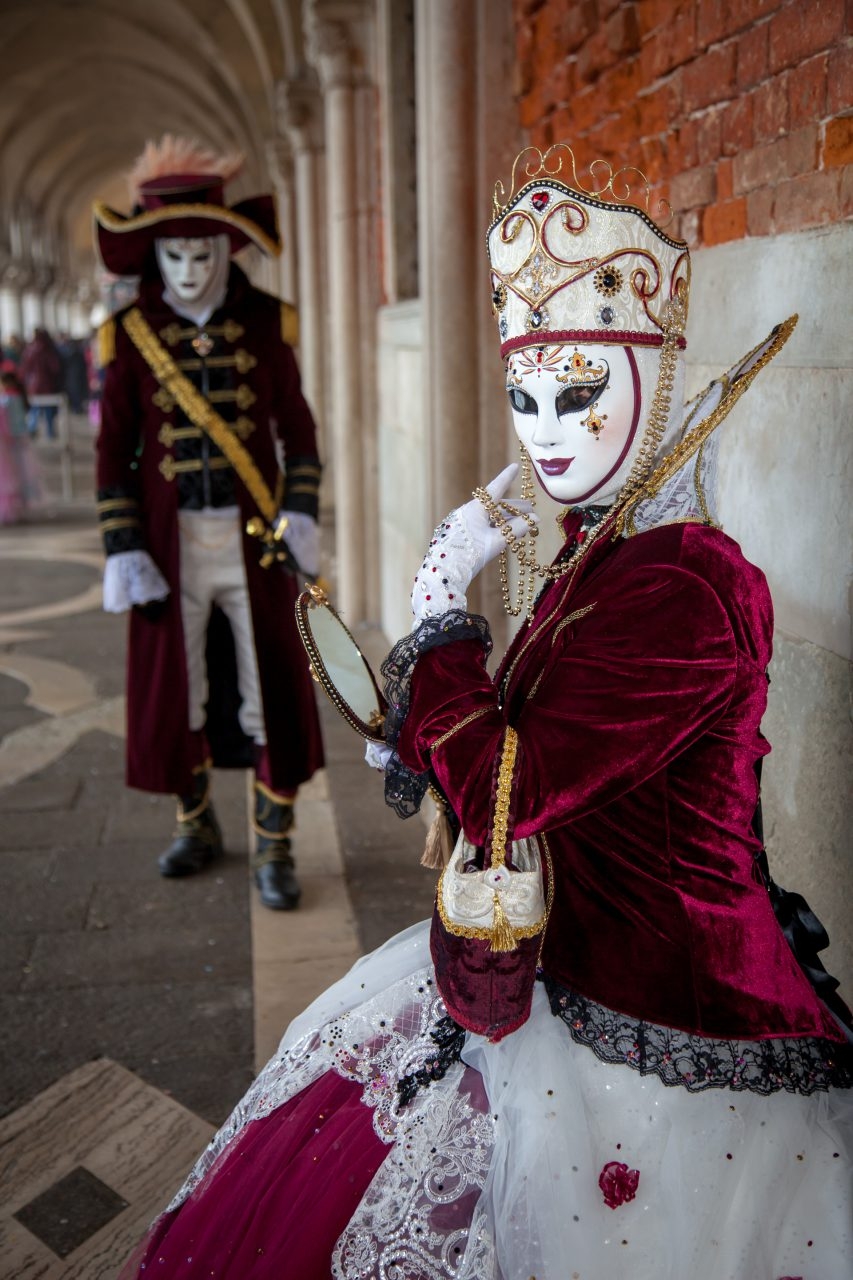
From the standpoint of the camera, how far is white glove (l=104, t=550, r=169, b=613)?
→ 341 cm

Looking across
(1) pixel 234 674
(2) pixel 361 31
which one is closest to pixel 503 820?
(1) pixel 234 674

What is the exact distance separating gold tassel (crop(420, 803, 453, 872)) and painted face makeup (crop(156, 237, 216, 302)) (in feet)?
7.09

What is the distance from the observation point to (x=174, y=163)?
3484mm

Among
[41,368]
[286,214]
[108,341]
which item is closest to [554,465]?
[108,341]

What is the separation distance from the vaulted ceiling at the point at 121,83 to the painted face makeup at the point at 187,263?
7368 mm

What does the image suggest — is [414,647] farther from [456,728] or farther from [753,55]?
[753,55]

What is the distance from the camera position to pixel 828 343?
193 centimetres

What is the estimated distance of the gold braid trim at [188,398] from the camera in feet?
11.3

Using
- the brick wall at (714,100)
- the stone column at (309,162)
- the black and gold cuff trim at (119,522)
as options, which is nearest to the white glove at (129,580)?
the black and gold cuff trim at (119,522)

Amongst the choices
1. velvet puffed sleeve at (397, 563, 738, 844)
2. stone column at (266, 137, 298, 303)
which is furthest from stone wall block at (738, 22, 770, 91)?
stone column at (266, 137, 298, 303)

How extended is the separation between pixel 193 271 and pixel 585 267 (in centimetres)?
215

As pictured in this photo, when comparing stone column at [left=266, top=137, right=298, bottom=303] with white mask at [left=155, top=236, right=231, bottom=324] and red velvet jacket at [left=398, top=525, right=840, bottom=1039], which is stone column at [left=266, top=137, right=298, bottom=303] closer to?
white mask at [left=155, top=236, right=231, bottom=324]

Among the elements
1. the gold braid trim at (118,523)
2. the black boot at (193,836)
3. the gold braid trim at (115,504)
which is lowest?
the black boot at (193,836)

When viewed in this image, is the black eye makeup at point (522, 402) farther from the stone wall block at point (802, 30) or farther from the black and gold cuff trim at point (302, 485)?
the black and gold cuff trim at point (302, 485)
